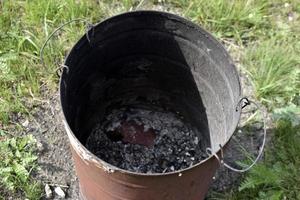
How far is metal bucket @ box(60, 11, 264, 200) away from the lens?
1.67 m

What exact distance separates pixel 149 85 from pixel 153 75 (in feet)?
0.26

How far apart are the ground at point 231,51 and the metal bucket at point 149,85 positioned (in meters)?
0.24

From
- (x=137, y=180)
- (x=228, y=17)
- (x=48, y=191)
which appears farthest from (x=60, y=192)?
(x=228, y=17)

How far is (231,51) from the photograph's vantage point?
280cm

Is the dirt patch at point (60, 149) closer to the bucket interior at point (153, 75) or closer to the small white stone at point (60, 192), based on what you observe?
the small white stone at point (60, 192)

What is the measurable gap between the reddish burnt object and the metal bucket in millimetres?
147

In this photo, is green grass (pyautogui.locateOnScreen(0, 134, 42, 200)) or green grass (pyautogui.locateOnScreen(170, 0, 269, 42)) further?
green grass (pyautogui.locateOnScreen(170, 0, 269, 42))

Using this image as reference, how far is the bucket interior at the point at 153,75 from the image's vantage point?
1938 millimetres

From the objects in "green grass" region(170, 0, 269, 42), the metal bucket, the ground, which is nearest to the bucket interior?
the metal bucket

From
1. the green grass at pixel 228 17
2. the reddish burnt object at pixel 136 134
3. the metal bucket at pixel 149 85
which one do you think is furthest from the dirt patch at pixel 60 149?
the green grass at pixel 228 17

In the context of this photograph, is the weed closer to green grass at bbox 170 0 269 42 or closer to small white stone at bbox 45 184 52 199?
green grass at bbox 170 0 269 42

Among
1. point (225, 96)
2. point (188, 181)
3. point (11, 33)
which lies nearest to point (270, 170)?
point (225, 96)

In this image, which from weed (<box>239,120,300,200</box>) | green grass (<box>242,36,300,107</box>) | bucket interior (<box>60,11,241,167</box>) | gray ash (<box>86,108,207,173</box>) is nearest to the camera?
bucket interior (<box>60,11,241,167</box>)

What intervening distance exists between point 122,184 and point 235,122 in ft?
1.59
